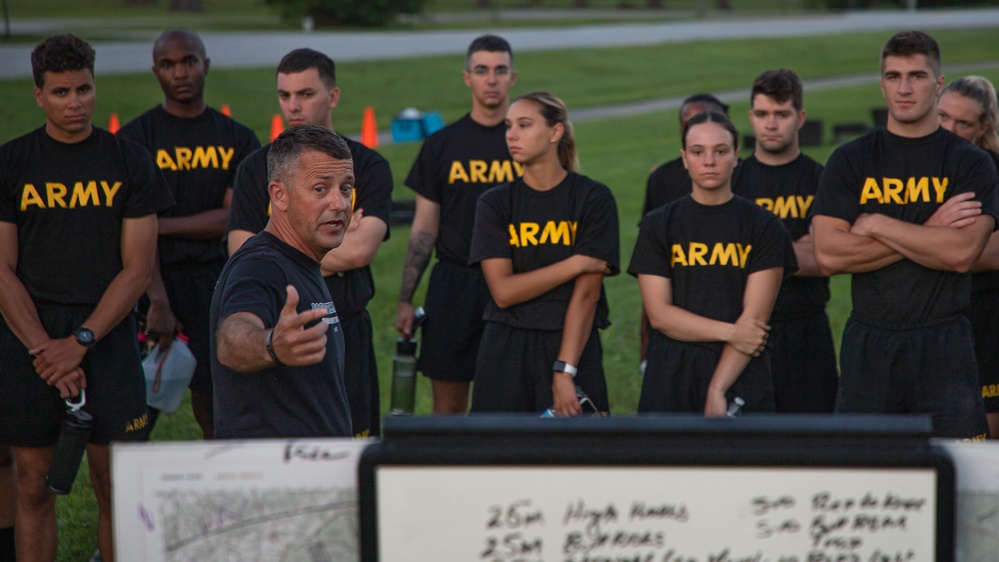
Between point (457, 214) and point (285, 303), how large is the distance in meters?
3.62

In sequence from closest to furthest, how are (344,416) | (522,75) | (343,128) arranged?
1. (344,416)
2. (343,128)
3. (522,75)

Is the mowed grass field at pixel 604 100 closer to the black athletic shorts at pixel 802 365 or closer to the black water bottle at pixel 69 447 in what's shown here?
the black water bottle at pixel 69 447

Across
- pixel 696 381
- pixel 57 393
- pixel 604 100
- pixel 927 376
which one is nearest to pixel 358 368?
pixel 57 393

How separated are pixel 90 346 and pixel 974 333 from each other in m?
4.60

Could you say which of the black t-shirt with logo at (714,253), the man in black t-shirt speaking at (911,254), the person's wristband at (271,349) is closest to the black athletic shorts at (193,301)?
the black t-shirt with logo at (714,253)

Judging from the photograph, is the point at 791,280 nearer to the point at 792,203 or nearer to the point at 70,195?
the point at 792,203

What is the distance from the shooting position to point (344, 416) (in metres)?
3.49

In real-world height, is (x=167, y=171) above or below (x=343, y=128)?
below

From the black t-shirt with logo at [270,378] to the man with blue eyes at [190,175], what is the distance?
9.87 feet

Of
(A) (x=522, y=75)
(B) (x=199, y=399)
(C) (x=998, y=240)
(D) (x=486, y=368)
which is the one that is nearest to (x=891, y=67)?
(C) (x=998, y=240)

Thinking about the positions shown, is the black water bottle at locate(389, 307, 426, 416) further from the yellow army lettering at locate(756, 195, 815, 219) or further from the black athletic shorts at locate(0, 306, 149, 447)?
the yellow army lettering at locate(756, 195, 815, 219)

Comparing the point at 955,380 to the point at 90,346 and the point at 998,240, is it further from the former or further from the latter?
the point at 90,346

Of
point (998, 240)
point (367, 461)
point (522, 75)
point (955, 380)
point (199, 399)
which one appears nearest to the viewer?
point (367, 461)

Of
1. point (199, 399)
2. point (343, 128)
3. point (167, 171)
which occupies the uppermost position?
point (343, 128)
